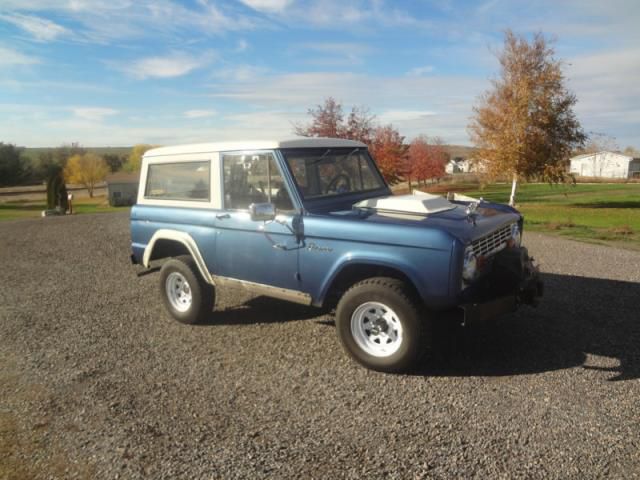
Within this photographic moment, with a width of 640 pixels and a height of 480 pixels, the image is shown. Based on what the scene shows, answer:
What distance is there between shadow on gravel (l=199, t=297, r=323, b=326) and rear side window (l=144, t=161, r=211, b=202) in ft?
5.37

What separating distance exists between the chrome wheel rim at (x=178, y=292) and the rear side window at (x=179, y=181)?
40.5 inches

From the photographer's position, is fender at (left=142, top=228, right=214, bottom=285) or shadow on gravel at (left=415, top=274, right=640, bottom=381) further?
fender at (left=142, top=228, right=214, bottom=285)

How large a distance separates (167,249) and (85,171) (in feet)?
288

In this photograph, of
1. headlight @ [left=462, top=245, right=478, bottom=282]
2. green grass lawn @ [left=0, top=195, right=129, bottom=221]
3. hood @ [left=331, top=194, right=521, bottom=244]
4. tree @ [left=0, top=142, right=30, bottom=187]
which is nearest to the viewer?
headlight @ [left=462, top=245, right=478, bottom=282]

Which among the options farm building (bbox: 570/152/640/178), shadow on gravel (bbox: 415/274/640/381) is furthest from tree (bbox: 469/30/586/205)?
farm building (bbox: 570/152/640/178)

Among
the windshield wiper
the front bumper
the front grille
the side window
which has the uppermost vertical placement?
the windshield wiper

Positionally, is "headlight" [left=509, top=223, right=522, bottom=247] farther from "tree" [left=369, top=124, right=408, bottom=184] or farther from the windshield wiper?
"tree" [left=369, top=124, right=408, bottom=184]

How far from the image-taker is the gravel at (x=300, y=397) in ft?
9.87

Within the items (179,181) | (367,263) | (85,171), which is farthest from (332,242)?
(85,171)

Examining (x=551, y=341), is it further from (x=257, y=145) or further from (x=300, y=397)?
(x=257, y=145)

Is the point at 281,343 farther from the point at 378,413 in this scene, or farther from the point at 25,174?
the point at 25,174

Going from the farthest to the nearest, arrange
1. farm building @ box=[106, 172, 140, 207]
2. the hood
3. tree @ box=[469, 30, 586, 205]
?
1. farm building @ box=[106, 172, 140, 207]
2. tree @ box=[469, 30, 586, 205]
3. the hood

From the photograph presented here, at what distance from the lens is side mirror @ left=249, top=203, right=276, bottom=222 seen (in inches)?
169

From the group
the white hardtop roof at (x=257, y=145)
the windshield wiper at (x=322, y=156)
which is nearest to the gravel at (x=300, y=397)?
the windshield wiper at (x=322, y=156)
